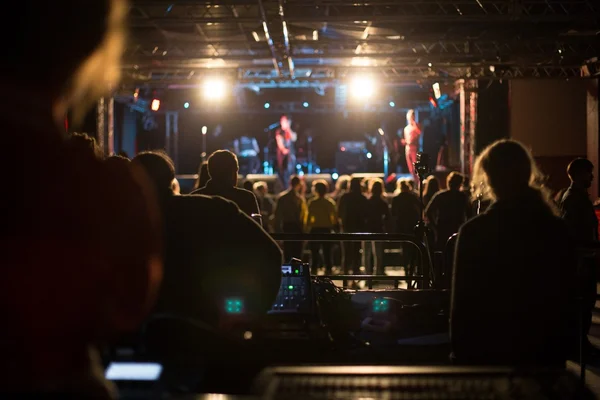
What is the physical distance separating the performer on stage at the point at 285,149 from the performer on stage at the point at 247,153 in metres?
1.37

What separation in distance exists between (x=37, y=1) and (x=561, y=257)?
258 cm

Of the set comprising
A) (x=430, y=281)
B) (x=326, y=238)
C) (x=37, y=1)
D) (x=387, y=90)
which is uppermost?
(x=387, y=90)

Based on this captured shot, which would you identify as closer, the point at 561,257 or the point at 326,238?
the point at 561,257

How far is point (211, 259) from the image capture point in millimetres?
3008

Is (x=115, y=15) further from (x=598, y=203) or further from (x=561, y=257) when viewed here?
(x=598, y=203)

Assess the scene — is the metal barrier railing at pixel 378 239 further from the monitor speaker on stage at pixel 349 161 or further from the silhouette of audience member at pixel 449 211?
the monitor speaker on stage at pixel 349 161

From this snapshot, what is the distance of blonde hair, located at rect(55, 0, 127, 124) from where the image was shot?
4.16 feet

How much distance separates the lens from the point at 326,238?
7172 mm

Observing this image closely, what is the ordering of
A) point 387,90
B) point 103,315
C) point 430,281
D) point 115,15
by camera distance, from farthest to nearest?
1. point 387,90
2. point 430,281
3. point 115,15
4. point 103,315

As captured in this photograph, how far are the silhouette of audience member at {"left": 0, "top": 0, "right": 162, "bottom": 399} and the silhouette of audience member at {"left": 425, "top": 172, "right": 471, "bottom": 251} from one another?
9407mm

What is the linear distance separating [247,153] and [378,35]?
470 inches

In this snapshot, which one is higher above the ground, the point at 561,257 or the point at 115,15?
the point at 115,15

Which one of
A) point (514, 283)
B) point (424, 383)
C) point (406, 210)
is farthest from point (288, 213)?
point (424, 383)

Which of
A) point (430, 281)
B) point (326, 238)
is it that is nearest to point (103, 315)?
point (326, 238)
